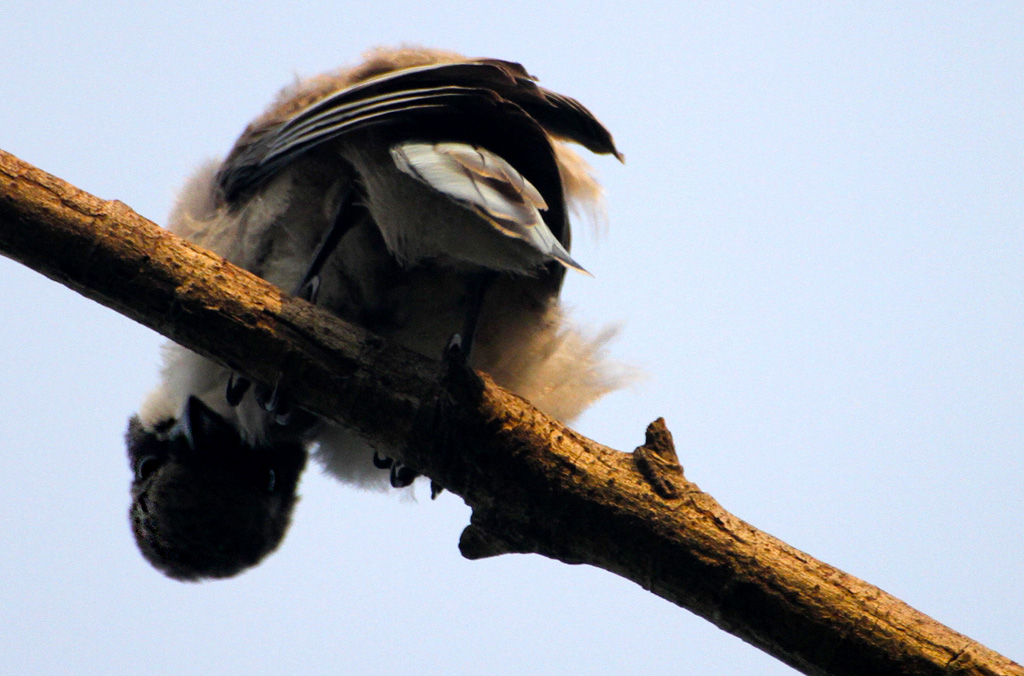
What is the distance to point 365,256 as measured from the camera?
3.15 m

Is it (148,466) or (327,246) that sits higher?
(327,246)

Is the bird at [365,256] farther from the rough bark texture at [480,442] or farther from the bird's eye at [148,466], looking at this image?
the rough bark texture at [480,442]

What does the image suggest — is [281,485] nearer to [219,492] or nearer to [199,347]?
[219,492]

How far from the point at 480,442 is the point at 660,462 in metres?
0.47

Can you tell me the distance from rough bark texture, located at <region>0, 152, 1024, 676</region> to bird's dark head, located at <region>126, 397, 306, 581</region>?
0.94 meters

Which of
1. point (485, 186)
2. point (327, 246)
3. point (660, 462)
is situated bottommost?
point (660, 462)

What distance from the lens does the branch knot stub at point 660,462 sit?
2.38 m

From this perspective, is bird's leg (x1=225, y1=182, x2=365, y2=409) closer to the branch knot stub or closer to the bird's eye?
the bird's eye

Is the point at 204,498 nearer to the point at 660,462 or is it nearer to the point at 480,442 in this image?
the point at 480,442

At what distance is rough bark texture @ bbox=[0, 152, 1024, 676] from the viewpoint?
2.26 meters

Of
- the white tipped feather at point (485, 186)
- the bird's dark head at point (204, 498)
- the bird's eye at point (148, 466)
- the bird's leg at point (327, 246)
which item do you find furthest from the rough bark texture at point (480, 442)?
the bird's eye at point (148, 466)

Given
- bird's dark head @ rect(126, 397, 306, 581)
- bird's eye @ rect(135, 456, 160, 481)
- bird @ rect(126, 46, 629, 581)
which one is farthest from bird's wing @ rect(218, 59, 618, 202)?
bird's eye @ rect(135, 456, 160, 481)

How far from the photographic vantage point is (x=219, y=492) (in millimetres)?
3270

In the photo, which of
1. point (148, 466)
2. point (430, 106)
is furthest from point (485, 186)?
point (148, 466)
